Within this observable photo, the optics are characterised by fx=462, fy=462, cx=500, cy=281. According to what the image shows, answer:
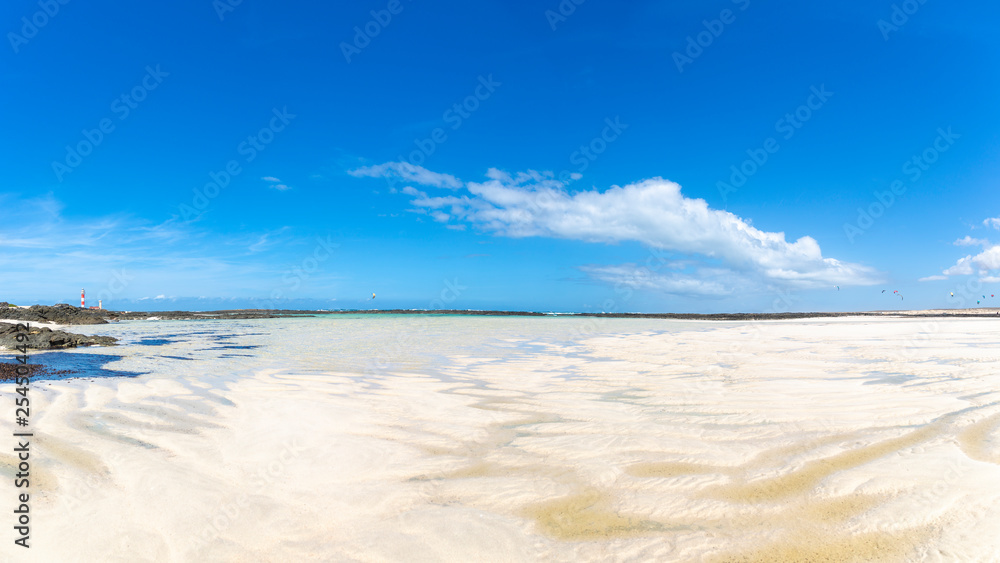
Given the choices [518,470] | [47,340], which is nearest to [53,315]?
[47,340]

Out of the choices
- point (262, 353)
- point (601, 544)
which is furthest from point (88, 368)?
point (601, 544)

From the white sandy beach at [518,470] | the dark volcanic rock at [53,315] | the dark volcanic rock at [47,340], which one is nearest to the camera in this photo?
the white sandy beach at [518,470]

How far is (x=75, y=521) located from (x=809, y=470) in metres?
6.56

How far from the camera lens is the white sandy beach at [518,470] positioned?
3.45m

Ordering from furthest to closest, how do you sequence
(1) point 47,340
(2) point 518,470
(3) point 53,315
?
(3) point 53,315 < (1) point 47,340 < (2) point 518,470

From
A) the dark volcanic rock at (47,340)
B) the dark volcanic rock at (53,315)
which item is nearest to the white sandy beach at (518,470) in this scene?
the dark volcanic rock at (47,340)

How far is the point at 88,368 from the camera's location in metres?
11.5

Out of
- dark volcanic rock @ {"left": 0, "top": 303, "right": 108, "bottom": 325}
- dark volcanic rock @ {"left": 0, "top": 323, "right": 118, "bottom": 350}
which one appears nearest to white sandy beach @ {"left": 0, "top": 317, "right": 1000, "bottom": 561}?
dark volcanic rock @ {"left": 0, "top": 323, "right": 118, "bottom": 350}

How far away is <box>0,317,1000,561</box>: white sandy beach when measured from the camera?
345 cm

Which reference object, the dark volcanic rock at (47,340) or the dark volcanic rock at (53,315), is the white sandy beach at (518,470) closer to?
the dark volcanic rock at (47,340)

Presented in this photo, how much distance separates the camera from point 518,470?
16.1 ft

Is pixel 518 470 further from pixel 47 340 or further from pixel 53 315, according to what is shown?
pixel 53 315

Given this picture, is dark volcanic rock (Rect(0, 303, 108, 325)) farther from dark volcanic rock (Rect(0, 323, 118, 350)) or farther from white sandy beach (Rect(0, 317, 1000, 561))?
white sandy beach (Rect(0, 317, 1000, 561))

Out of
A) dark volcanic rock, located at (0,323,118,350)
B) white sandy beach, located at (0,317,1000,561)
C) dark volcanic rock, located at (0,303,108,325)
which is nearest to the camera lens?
white sandy beach, located at (0,317,1000,561)
